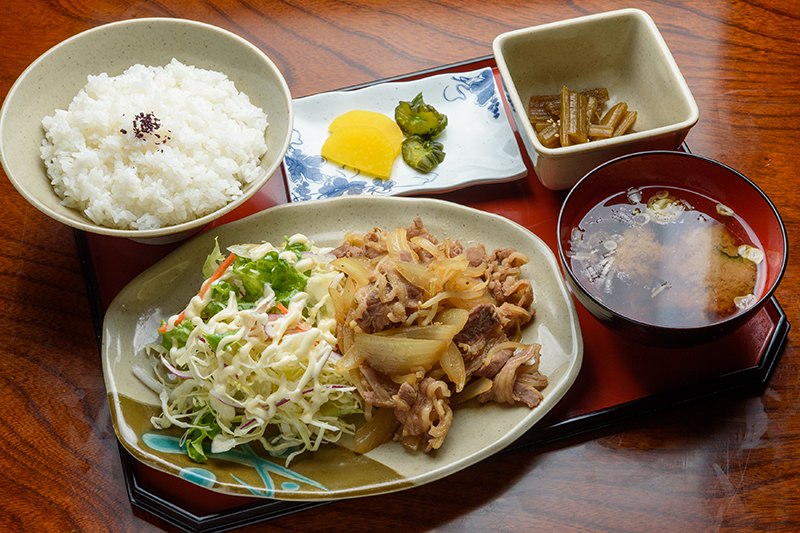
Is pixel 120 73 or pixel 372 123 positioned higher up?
pixel 120 73

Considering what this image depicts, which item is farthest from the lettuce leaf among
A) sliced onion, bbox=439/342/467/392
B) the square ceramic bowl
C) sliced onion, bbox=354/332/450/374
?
the square ceramic bowl

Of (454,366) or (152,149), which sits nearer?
(454,366)

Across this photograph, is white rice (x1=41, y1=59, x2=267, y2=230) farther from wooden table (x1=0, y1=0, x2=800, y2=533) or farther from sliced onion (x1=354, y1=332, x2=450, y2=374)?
sliced onion (x1=354, y1=332, x2=450, y2=374)

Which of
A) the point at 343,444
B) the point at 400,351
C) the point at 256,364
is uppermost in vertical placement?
the point at 400,351

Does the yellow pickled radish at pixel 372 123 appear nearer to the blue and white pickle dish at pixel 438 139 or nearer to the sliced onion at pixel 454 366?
the blue and white pickle dish at pixel 438 139

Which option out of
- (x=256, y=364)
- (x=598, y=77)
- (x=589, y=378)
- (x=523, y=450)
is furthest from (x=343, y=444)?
(x=598, y=77)

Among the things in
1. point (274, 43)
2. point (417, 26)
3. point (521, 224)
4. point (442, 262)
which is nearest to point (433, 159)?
point (521, 224)

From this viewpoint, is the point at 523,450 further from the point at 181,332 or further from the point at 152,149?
the point at 152,149

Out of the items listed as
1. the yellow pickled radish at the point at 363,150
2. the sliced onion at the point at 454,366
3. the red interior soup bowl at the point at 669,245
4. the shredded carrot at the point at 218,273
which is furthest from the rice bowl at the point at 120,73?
the red interior soup bowl at the point at 669,245
